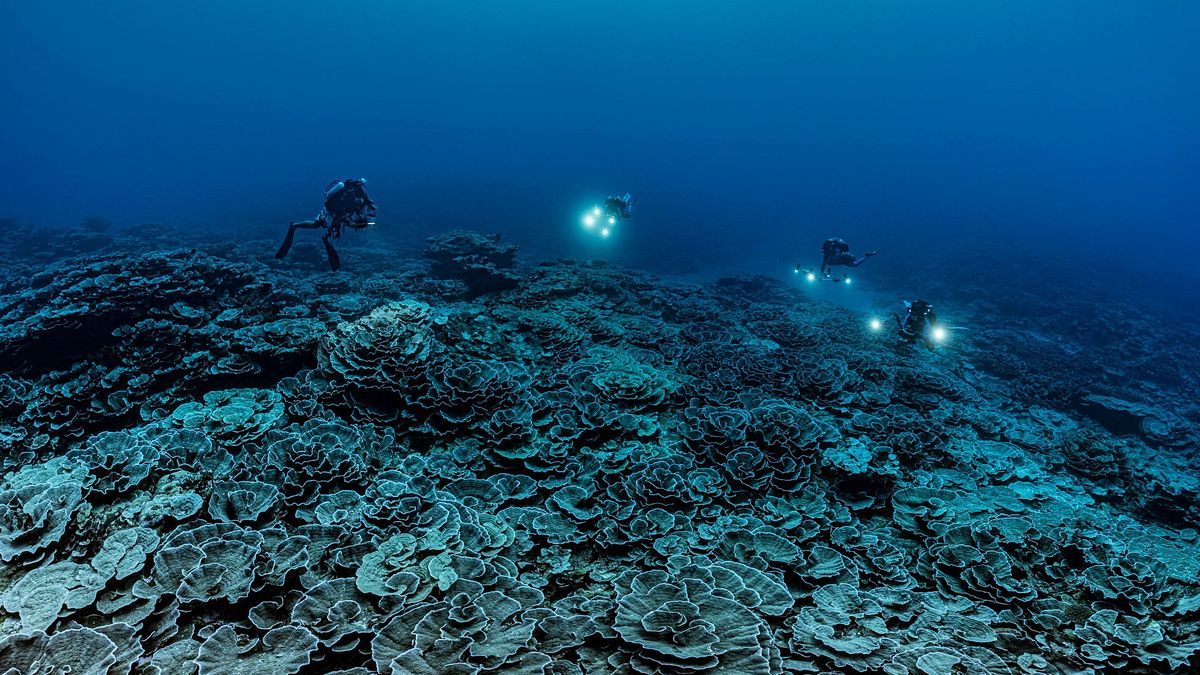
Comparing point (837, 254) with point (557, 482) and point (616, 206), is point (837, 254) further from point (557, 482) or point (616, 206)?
point (557, 482)

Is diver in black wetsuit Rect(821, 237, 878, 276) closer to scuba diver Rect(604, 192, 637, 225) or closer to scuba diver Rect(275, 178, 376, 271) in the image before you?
scuba diver Rect(604, 192, 637, 225)

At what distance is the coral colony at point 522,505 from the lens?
3055mm

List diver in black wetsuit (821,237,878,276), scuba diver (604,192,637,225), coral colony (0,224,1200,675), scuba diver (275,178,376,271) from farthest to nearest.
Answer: diver in black wetsuit (821,237,878,276), scuba diver (604,192,637,225), scuba diver (275,178,376,271), coral colony (0,224,1200,675)

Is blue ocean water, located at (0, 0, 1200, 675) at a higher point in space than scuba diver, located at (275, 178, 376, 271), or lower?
lower

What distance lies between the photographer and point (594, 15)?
173125 mm

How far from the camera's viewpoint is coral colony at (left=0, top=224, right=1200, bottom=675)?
10.0 feet

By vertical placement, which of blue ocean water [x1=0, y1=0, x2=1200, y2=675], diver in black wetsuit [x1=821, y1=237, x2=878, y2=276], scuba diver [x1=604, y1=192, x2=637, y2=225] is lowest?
blue ocean water [x1=0, y1=0, x2=1200, y2=675]

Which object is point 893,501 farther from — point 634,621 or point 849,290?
point 849,290

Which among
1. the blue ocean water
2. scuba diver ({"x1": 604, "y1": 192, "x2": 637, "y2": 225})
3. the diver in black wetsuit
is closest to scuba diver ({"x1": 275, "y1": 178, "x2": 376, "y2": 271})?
the blue ocean water

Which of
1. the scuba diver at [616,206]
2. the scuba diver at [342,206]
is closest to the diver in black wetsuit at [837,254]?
the scuba diver at [616,206]

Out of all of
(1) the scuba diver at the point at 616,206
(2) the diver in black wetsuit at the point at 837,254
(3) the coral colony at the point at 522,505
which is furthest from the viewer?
(2) the diver in black wetsuit at the point at 837,254

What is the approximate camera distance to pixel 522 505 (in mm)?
5258

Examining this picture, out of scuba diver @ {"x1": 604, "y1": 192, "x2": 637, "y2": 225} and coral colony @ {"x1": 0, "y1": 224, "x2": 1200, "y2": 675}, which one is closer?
coral colony @ {"x1": 0, "y1": 224, "x2": 1200, "y2": 675}

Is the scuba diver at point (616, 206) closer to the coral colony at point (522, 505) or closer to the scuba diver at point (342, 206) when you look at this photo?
the coral colony at point (522, 505)
